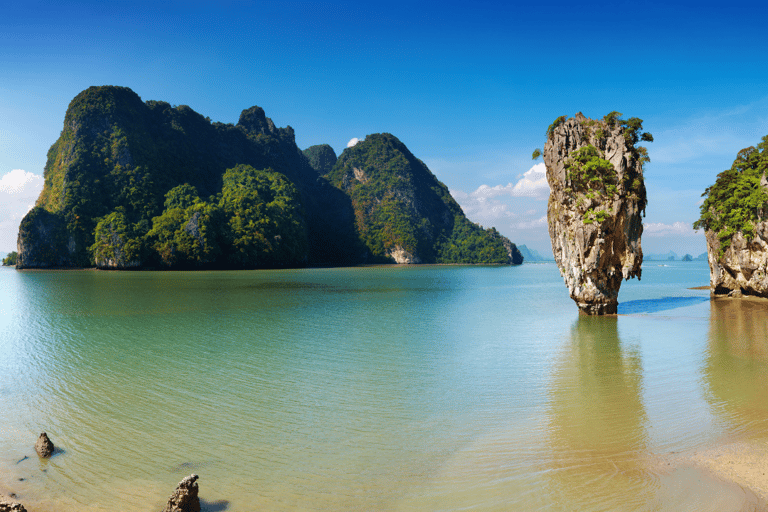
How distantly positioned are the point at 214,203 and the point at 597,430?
316 feet

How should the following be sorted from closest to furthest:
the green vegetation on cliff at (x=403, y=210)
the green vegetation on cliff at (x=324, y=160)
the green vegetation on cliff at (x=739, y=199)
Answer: the green vegetation on cliff at (x=739, y=199) < the green vegetation on cliff at (x=403, y=210) < the green vegetation on cliff at (x=324, y=160)

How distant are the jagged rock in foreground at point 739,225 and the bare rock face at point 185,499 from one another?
27.3 meters

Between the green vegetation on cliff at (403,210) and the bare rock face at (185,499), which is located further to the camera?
the green vegetation on cliff at (403,210)

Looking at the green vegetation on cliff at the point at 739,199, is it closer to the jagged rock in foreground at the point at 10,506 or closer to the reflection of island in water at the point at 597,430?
the reflection of island in water at the point at 597,430

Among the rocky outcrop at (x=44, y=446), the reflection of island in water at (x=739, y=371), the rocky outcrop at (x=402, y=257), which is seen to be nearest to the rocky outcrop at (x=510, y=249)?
the rocky outcrop at (x=402, y=257)

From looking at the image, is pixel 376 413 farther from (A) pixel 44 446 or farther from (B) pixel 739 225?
(B) pixel 739 225

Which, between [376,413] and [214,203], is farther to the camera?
[214,203]

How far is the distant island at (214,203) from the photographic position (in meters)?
79.7

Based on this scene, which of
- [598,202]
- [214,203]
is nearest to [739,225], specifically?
[598,202]

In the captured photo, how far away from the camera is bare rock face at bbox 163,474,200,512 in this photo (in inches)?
191

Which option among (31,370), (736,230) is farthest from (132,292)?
(736,230)

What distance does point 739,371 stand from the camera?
36.3 feet

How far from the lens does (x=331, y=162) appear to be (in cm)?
19700

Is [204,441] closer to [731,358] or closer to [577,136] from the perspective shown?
[731,358]
